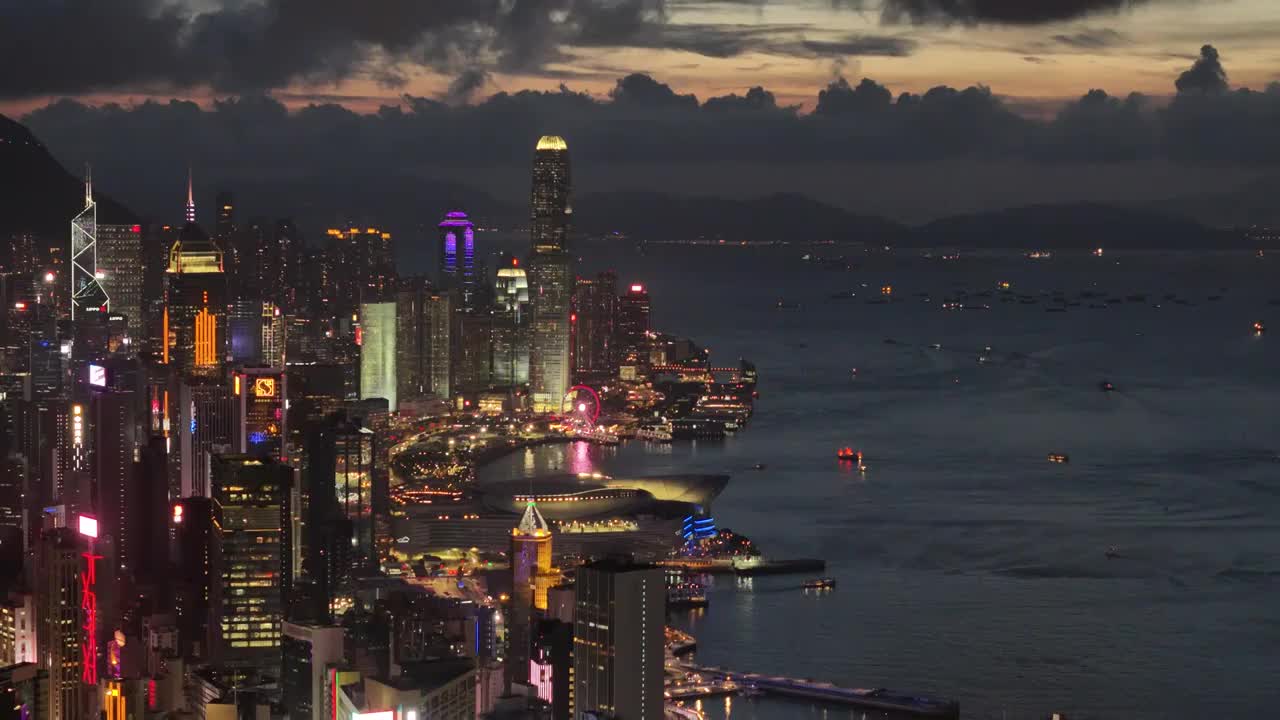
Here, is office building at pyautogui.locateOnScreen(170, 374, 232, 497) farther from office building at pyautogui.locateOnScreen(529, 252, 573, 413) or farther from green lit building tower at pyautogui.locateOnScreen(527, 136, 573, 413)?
green lit building tower at pyautogui.locateOnScreen(527, 136, 573, 413)

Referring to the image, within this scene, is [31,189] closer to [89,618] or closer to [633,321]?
[89,618]

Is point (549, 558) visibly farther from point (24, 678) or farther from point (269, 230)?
point (269, 230)

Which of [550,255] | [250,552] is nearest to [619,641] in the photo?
[250,552]

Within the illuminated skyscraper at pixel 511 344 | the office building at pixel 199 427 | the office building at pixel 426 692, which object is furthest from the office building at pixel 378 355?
the office building at pixel 426 692

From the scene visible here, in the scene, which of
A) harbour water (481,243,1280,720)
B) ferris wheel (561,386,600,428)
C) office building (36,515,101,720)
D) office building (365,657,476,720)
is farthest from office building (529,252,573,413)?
office building (365,657,476,720)

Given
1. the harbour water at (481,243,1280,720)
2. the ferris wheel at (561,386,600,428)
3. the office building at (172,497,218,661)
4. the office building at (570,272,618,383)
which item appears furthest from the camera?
the office building at (570,272,618,383)
